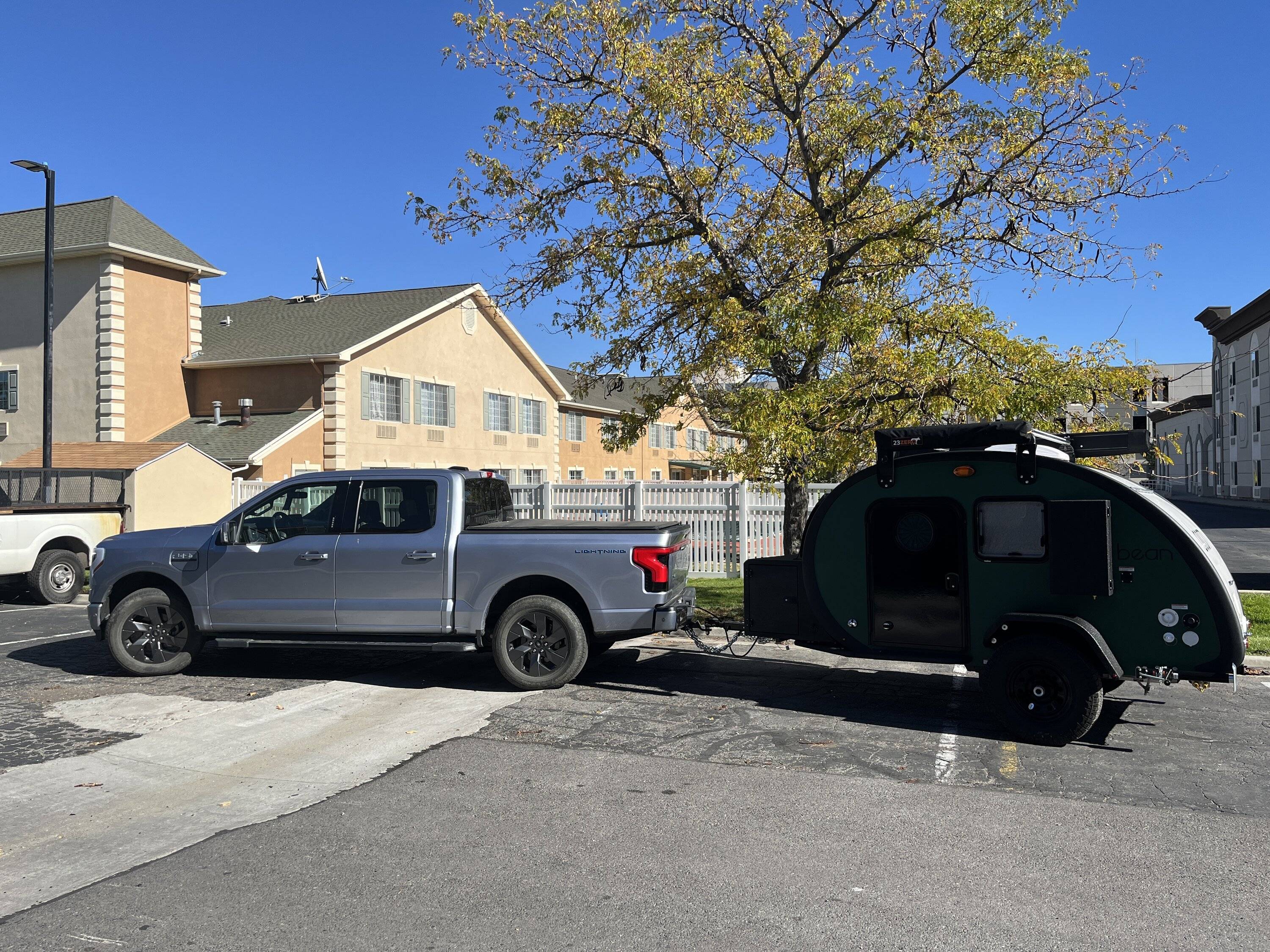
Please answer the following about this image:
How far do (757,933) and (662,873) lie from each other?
2.48 feet

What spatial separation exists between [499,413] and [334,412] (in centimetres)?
843

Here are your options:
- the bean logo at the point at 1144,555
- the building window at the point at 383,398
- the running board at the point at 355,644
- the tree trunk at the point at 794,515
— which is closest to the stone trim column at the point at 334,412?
the building window at the point at 383,398

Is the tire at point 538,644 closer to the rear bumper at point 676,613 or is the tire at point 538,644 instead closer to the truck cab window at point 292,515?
the rear bumper at point 676,613

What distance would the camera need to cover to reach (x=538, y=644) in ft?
29.8

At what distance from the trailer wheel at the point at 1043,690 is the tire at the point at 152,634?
718 cm

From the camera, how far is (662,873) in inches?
192

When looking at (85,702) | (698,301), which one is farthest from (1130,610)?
(85,702)

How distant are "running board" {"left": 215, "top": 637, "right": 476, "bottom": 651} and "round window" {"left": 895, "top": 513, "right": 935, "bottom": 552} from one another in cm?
383

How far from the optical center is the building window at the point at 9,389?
97.6ft

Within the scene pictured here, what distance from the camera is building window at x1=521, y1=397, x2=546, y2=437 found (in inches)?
1505

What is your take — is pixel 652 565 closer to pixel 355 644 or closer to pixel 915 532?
pixel 915 532

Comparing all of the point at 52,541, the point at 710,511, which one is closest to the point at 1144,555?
the point at 710,511

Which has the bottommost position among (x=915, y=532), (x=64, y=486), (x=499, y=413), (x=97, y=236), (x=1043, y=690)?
(x=1043, y=690)

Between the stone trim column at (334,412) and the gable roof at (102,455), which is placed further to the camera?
the stone trim column at (334,412)
